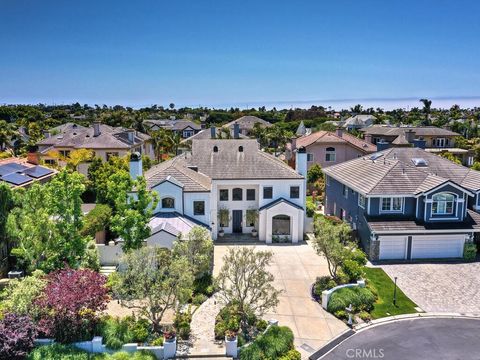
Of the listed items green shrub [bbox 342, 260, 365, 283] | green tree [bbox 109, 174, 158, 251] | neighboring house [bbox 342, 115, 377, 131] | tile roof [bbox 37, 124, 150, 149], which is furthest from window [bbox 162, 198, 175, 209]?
neighboring house [bbox 342, 115, 377, 131]

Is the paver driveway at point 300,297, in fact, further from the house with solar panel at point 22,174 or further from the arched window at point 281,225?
the house with solar panel at point 22,174

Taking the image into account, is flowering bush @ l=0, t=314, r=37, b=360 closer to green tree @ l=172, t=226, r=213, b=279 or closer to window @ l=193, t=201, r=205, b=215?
green tree @ l=172, t=226, r=213, b=279

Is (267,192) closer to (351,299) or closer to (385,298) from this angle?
(385,298)

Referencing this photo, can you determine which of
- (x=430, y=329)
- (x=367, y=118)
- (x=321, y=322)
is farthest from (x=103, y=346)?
(x=367, y=118)

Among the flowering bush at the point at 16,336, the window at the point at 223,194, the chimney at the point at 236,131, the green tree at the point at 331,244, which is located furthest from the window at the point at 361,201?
the chimney at the point at 236,131

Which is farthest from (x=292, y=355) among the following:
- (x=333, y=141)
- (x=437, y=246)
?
(x=333, y=141)
